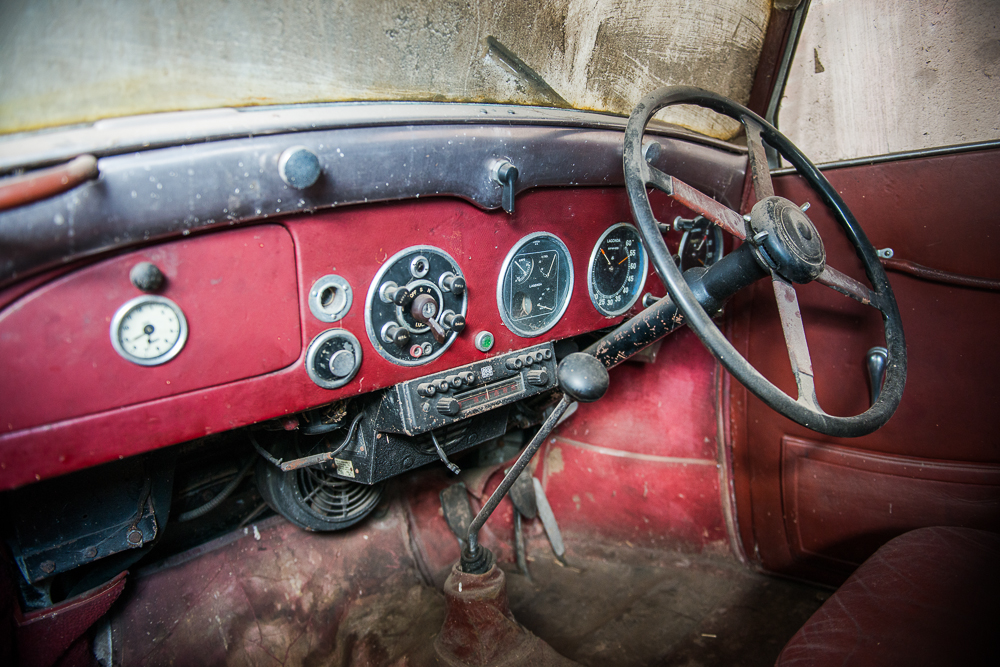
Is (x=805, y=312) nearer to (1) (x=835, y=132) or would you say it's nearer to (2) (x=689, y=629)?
(1) (x=835, y=132)

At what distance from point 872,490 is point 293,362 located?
1681mm

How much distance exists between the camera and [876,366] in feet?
5.19

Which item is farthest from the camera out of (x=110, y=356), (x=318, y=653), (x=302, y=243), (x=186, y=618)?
(x=318, y=653)

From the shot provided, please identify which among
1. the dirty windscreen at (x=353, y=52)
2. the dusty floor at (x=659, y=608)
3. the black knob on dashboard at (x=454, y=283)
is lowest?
the dusty floor at (x=659, y=608)

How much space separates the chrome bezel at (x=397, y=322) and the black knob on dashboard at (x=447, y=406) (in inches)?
3.9

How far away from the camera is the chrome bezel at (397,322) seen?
112 cm

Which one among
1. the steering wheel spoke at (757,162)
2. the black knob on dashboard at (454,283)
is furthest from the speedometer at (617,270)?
the black knob on dashboard at (454,283)

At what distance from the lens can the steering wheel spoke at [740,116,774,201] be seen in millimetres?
1394

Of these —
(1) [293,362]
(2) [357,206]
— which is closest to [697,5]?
(2) [357,206]

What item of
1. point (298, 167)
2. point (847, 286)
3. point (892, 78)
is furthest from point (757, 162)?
point (298, 167)

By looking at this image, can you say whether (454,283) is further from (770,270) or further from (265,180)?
(770,270)

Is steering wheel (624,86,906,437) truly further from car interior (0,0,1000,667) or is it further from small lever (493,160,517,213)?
small lever (493,160,517,213)

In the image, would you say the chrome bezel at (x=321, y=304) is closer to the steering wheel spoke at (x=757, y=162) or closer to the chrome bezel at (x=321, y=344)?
the chrome bezel at (x=321, y=344)

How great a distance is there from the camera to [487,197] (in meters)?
1.22
